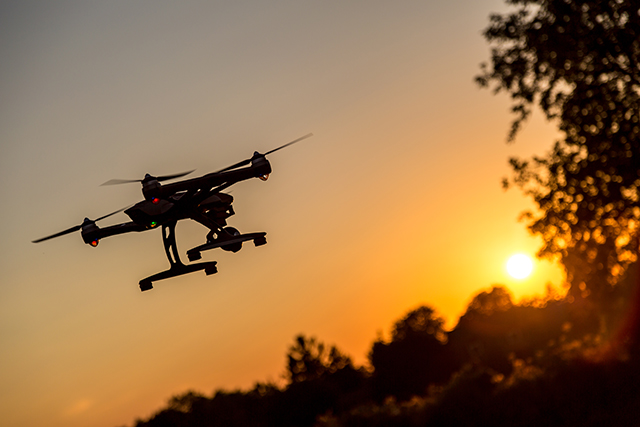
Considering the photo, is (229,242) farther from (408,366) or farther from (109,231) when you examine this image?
(408,366)

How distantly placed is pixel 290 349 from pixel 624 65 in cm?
10811

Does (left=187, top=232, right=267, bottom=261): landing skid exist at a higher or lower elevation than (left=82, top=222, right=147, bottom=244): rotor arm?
lower

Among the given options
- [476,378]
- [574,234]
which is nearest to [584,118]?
[574,234]

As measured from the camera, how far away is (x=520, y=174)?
28938 mm

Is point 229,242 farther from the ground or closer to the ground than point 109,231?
closer to the ground

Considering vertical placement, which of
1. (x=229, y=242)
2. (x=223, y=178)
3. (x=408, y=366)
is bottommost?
(x=229, y=242)

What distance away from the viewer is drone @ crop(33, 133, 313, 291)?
1293 cm

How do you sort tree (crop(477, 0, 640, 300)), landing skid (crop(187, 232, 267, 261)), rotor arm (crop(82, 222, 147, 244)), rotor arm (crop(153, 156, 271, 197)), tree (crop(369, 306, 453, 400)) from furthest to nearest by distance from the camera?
1. tree (crop(369, 306, 453, 400))
2. tree (crop(477, 0, 640, 300))
3. rotor arm (crop(82, 222, 147, 244))
4. landing skid (crop(187, 232, 267, 261))
5. rotor arm (crop(153, 156, 271, 197))

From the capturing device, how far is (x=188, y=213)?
1406cm

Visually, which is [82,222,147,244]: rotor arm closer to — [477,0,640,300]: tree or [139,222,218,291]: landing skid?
[139,222,218,291]: landing skid

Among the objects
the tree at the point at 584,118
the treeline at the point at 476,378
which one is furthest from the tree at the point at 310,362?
the tree at the point at 584,118

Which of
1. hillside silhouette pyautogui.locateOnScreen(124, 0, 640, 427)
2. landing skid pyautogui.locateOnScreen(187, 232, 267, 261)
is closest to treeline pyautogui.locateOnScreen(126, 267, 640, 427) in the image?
hillside silhouette pyautogui.locateOnScreen(124, 0, 640, 427)

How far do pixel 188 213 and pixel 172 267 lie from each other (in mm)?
1152

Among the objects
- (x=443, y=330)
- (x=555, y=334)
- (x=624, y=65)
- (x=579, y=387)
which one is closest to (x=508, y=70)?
(x=624, y=65)
